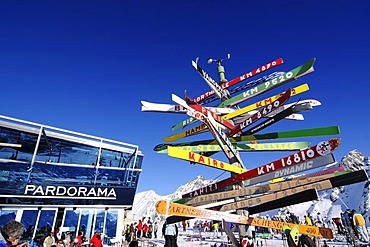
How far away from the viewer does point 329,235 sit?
7.38 metres

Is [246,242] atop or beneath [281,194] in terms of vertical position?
beneath

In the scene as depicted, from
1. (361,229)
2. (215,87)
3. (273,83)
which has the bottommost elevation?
(361,229)

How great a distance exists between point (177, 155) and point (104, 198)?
29.6 ft

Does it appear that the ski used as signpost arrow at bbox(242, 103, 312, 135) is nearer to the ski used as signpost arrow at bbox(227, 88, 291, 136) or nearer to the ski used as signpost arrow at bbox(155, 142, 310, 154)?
the ski used as signpost arrow at bbox(227, 88, 291, 136)

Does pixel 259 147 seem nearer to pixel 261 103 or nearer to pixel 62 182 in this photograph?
pixel 261 103

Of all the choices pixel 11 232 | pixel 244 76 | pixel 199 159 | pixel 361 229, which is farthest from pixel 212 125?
pixel 361 229

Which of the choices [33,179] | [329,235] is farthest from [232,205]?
[33,179]

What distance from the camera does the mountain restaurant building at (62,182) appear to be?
39.3ft

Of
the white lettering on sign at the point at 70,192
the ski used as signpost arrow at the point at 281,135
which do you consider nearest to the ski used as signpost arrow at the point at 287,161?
the ski used as signpost arrow at the point at 281,135

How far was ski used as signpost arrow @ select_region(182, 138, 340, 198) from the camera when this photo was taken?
5656mm

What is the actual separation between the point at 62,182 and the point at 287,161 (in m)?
12.2

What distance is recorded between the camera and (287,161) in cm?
639

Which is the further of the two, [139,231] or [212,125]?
[139,231]

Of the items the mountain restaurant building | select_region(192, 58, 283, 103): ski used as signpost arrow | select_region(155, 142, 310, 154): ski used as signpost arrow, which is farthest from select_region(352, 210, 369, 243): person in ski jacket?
the mountain restaurant building
